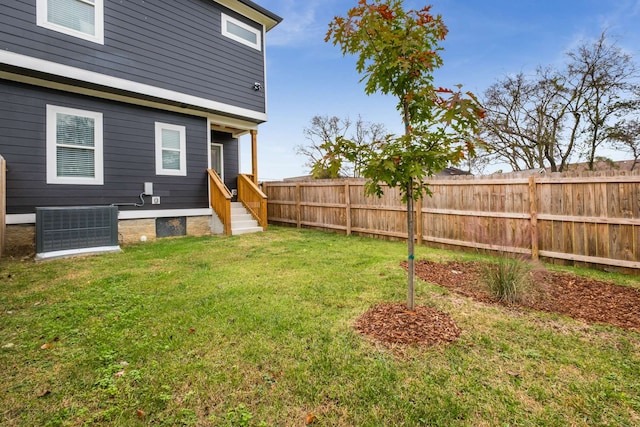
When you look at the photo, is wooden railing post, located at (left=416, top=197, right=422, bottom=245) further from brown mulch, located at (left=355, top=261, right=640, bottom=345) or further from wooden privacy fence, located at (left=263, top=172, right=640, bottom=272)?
brown mulch, located at (left=355, top=261, right=640, bottom=345)

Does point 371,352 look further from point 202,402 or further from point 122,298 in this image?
point 122,298

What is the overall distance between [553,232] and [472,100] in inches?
194

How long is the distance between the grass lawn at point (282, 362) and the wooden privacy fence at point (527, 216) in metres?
3.23

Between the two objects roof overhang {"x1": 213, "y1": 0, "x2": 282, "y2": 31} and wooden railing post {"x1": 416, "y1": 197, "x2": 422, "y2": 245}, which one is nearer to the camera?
wooden railing post {"x1": 416, "y1": 197, "x2": 422, "y2": 245}

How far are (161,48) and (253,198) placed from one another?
187 inches

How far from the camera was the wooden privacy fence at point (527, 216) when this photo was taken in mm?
5031

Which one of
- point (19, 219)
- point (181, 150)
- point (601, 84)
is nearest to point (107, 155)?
point (181, 150)

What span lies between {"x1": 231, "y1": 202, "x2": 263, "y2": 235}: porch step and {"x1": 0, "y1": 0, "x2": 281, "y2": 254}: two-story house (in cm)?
29

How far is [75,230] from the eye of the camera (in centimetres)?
607

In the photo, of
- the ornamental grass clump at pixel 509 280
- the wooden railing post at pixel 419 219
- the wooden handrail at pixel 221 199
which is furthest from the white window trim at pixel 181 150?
the ornamental grass clump at pixel 509 280

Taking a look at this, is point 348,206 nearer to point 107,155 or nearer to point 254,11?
point 107,155

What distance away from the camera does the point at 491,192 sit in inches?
254

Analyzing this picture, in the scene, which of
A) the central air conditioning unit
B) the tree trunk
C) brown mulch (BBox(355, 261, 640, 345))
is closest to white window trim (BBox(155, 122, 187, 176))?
the central air conditioning unit

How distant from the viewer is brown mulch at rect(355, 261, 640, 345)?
273 centimetres
